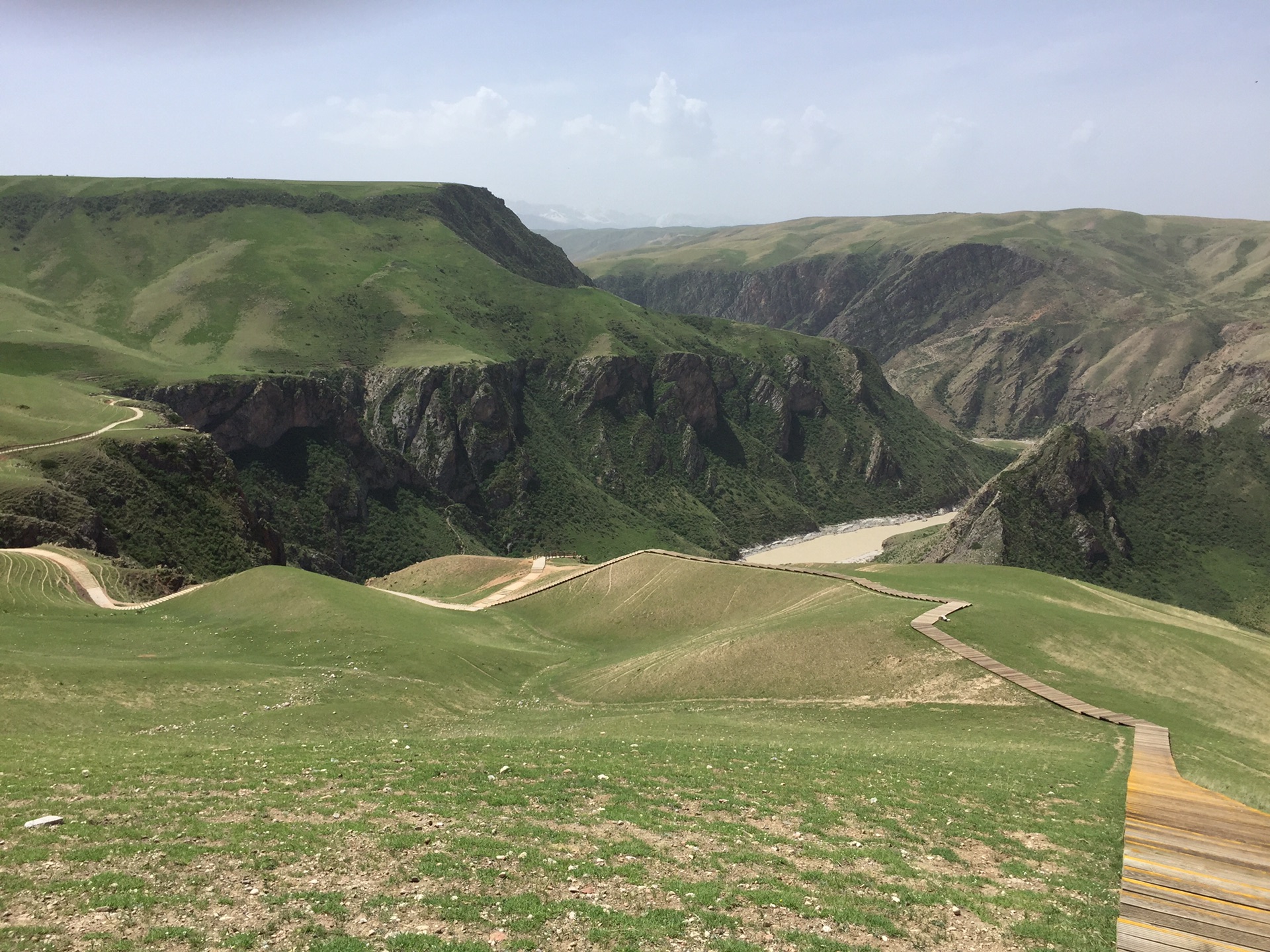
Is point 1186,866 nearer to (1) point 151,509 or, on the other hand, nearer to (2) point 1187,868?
(2) point 1187,868

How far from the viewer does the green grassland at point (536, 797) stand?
15508 mm

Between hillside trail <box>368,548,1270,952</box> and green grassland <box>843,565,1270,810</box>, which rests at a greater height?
hillside trail <box>368,548,1270,952</box>

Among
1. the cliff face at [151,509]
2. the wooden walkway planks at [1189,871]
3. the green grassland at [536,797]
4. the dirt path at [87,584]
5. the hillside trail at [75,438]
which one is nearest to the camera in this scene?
the green grassland at [536,797]

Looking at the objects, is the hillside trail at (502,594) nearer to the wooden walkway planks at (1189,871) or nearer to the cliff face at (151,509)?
the cliff face at (151,509)

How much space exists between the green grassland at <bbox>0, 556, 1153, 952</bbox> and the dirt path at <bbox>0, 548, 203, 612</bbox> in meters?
5.74

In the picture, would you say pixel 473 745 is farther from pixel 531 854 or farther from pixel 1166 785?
pixel 1166 785

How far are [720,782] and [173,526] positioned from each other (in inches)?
3430

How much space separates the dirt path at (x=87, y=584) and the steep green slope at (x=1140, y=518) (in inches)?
4797

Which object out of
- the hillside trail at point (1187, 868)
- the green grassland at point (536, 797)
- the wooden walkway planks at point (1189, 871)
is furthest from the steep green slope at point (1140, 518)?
the wooden walkway planks at point (1189, 871)

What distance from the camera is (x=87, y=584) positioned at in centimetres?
5972

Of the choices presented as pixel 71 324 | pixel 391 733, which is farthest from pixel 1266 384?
pixel 71 324

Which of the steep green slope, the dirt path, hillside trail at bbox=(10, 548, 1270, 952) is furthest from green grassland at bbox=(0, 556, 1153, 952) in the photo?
the steep green slope

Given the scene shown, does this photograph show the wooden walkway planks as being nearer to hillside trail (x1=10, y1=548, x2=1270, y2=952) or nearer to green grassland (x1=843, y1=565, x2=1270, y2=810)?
hillside trail (x1=10, y1=548, x2=1270, y2=952)

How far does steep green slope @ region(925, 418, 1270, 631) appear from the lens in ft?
458
